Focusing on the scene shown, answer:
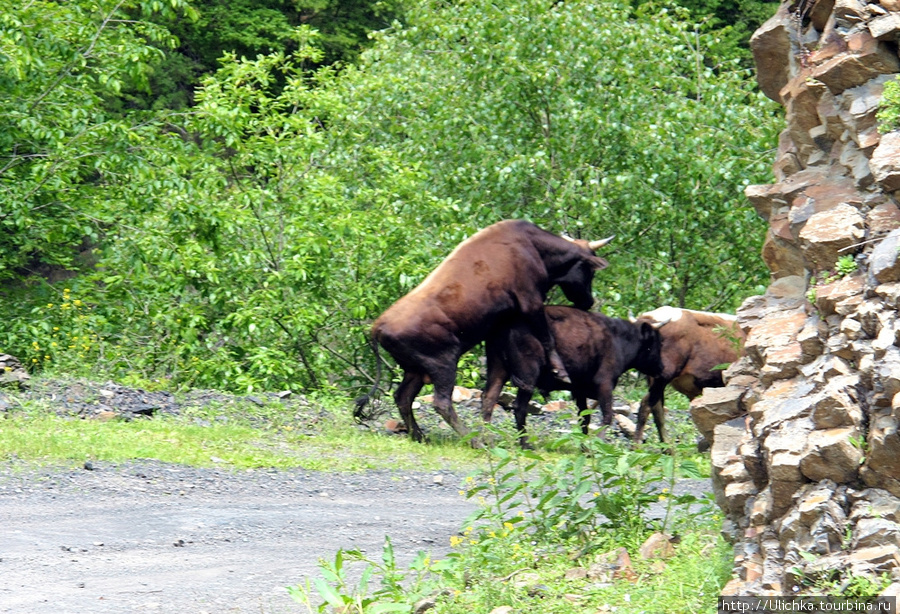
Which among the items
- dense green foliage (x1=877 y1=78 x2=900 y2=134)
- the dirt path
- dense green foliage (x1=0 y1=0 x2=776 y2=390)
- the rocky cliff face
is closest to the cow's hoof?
the dirt path

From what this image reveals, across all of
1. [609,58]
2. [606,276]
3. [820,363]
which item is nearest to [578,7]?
[609,58]

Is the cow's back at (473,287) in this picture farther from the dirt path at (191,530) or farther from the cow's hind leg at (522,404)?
the dirt path at (191,530)

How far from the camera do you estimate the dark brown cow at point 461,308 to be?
1166 cm

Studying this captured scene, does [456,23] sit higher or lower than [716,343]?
higher

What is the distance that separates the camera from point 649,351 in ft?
41.6

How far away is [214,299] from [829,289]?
36.1ft

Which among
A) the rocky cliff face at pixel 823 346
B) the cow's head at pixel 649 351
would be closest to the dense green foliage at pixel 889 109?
the rocky cliff face at pixel 823 346

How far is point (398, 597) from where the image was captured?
5.32m

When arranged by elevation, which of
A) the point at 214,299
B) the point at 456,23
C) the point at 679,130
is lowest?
the point at 214,299

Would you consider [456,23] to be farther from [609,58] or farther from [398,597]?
[398,597]

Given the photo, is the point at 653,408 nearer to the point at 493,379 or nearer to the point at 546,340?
the point at 546,340

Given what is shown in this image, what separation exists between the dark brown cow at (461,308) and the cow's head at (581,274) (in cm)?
32

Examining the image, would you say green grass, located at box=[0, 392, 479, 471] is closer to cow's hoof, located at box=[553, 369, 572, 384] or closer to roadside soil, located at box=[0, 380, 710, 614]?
roadside soil, located at box=[0, 380, 710, 614]

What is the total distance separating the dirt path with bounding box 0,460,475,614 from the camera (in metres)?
5.66
